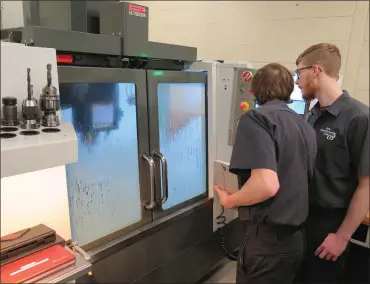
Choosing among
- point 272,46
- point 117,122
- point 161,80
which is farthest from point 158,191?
point 272,46

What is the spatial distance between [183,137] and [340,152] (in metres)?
0.96

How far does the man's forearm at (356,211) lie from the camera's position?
4.85 ft

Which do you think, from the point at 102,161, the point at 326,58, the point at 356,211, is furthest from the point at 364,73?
the point at 102,161

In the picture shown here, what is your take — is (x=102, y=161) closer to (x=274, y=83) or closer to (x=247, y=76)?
(x=274, y=83)

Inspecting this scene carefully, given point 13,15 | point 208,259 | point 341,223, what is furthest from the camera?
point 13,15

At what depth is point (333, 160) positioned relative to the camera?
156cm

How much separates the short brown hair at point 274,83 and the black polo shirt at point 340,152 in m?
0.27

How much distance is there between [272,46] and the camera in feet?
9.82

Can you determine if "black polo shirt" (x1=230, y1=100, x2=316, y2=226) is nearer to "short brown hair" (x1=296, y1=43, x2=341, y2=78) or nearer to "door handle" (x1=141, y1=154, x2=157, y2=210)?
"short brown hair" (x1=296, y1=43, x2=341, y2=78)

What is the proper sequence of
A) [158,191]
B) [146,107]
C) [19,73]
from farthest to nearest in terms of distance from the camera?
[158,191] < [146,107] < [19,73]

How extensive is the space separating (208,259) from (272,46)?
2038mm

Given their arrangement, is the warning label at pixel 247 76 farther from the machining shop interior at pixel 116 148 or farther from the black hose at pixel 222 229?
the black hose at pixel 222 229

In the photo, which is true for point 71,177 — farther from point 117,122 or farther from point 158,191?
point 158,191

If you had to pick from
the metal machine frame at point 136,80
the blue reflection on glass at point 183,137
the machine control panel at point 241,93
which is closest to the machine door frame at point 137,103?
the metal machine frame at point 136,80
